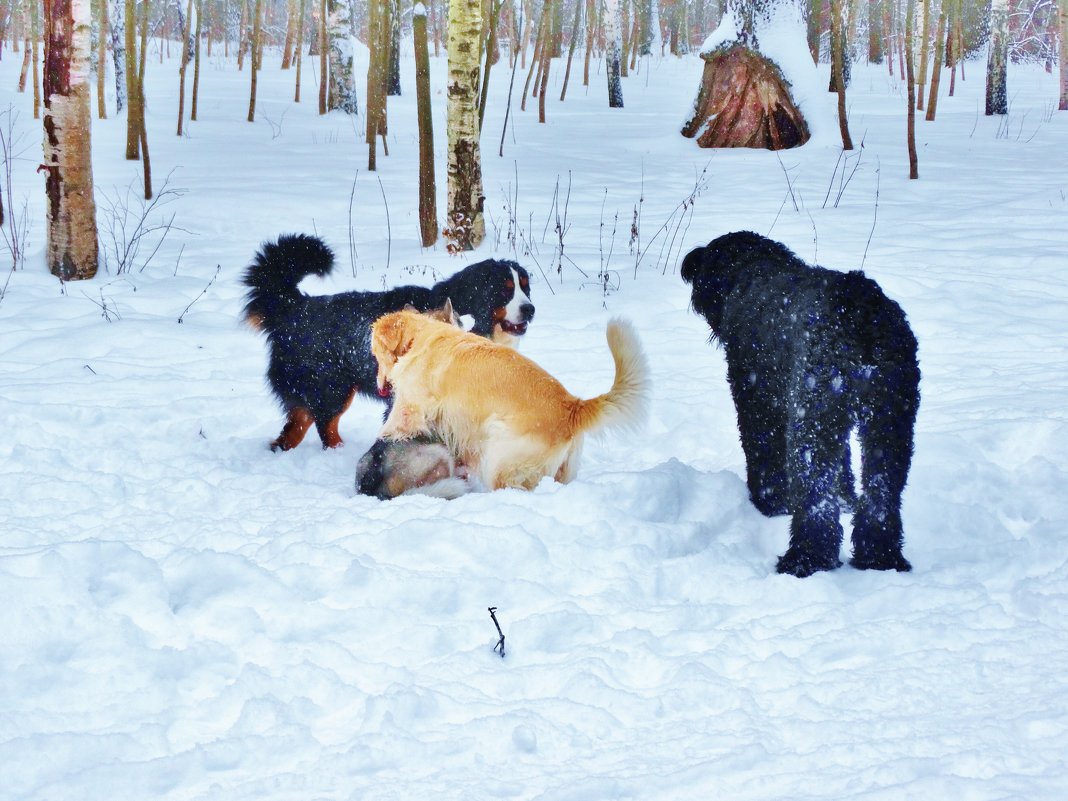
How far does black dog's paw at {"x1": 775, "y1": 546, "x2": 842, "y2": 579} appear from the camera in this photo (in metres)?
3.08

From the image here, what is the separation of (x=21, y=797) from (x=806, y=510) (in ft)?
7.88

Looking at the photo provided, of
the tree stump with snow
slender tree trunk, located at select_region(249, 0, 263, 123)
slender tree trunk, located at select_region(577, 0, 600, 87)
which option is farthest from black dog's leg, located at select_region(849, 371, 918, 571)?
slender tree trunk, located at select_region(577, 0, 600, 87)

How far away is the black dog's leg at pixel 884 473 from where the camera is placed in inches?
118

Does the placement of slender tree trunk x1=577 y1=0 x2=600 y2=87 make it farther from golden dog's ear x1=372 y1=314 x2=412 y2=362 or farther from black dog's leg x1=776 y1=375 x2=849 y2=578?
black dog's leg x1=776 y1=375 x2=849 y2=578

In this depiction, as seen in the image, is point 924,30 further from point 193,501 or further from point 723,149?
point 193,501

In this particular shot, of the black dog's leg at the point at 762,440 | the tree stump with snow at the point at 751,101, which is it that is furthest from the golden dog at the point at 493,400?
the tree stump with snow at the point at 751,101

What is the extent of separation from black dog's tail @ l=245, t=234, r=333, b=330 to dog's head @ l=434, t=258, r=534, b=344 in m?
0.63

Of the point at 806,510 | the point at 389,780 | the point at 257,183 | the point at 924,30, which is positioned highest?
the point at 924,30

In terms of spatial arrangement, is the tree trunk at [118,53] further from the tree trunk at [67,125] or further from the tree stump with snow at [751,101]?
the tree trunk at [67,125]

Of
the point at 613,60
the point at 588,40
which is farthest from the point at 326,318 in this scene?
the point at 588,40

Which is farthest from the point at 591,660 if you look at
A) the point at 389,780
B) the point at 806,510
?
the point at 806,510

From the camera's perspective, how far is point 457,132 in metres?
7.82

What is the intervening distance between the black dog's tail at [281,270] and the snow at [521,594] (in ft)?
2.23

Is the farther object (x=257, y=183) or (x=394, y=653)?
(x=257, y=183)
